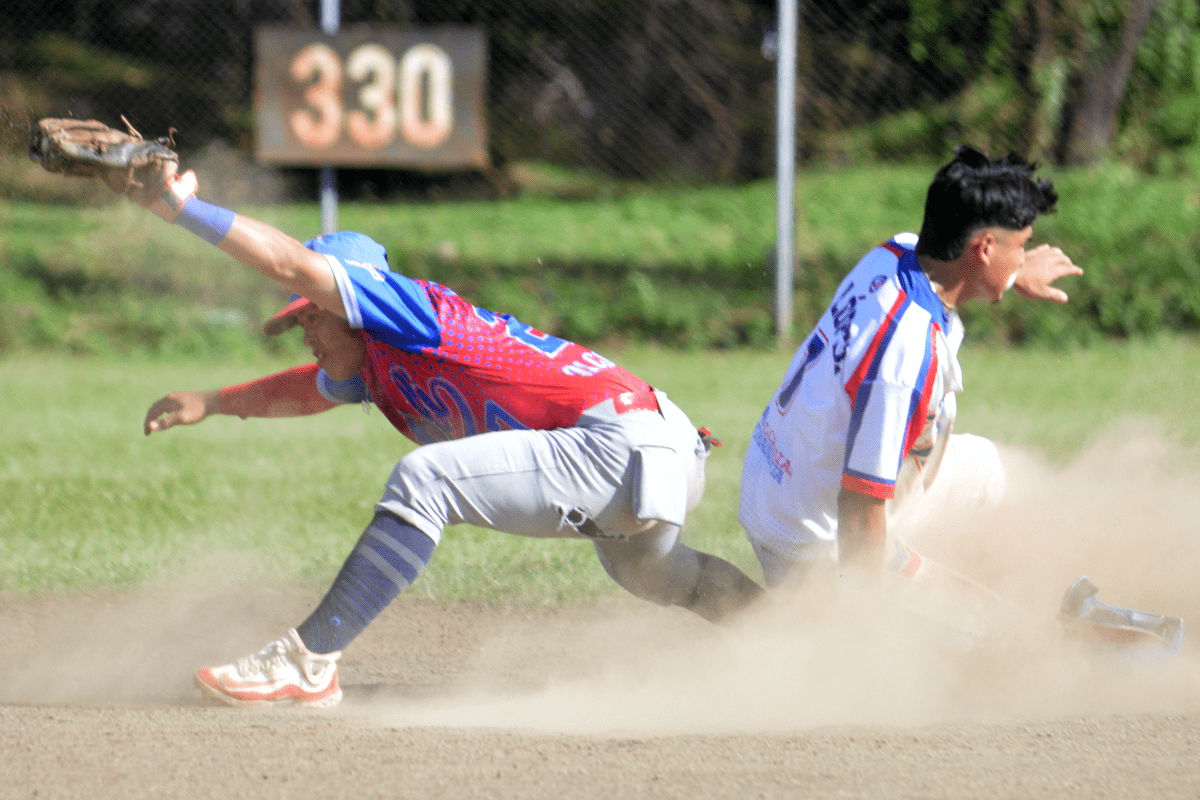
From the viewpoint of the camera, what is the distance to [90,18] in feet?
41.8

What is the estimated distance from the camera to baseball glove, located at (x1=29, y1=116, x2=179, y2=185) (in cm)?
294

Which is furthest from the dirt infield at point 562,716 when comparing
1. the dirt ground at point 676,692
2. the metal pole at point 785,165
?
the metal pole at point 785,165

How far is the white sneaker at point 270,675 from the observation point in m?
3.20

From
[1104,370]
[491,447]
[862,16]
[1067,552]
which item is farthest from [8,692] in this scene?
[862,16]

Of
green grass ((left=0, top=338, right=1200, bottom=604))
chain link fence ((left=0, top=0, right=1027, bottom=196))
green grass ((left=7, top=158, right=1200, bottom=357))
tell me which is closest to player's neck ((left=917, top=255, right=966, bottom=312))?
green grass ((left=0, top=338, right=1200, bottom=604))

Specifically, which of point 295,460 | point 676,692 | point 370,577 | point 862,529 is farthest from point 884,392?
point 295,460

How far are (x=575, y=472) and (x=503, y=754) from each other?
2.34 ft

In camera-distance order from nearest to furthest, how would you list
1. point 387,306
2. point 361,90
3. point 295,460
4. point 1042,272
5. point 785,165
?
point 387,306, point 1042,272, point 295,460, point 785,165, point 361,90

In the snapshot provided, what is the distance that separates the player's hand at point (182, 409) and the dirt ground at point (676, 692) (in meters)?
0.76

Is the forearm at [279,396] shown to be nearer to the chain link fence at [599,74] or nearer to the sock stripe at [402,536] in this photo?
the sock stripe at [402,536]

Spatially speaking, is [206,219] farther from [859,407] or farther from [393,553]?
[859,407]

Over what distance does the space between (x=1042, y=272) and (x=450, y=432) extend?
1.79 meters

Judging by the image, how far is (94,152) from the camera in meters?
2.95

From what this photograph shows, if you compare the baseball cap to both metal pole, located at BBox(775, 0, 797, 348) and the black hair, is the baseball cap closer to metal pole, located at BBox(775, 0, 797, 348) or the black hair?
the black hair
